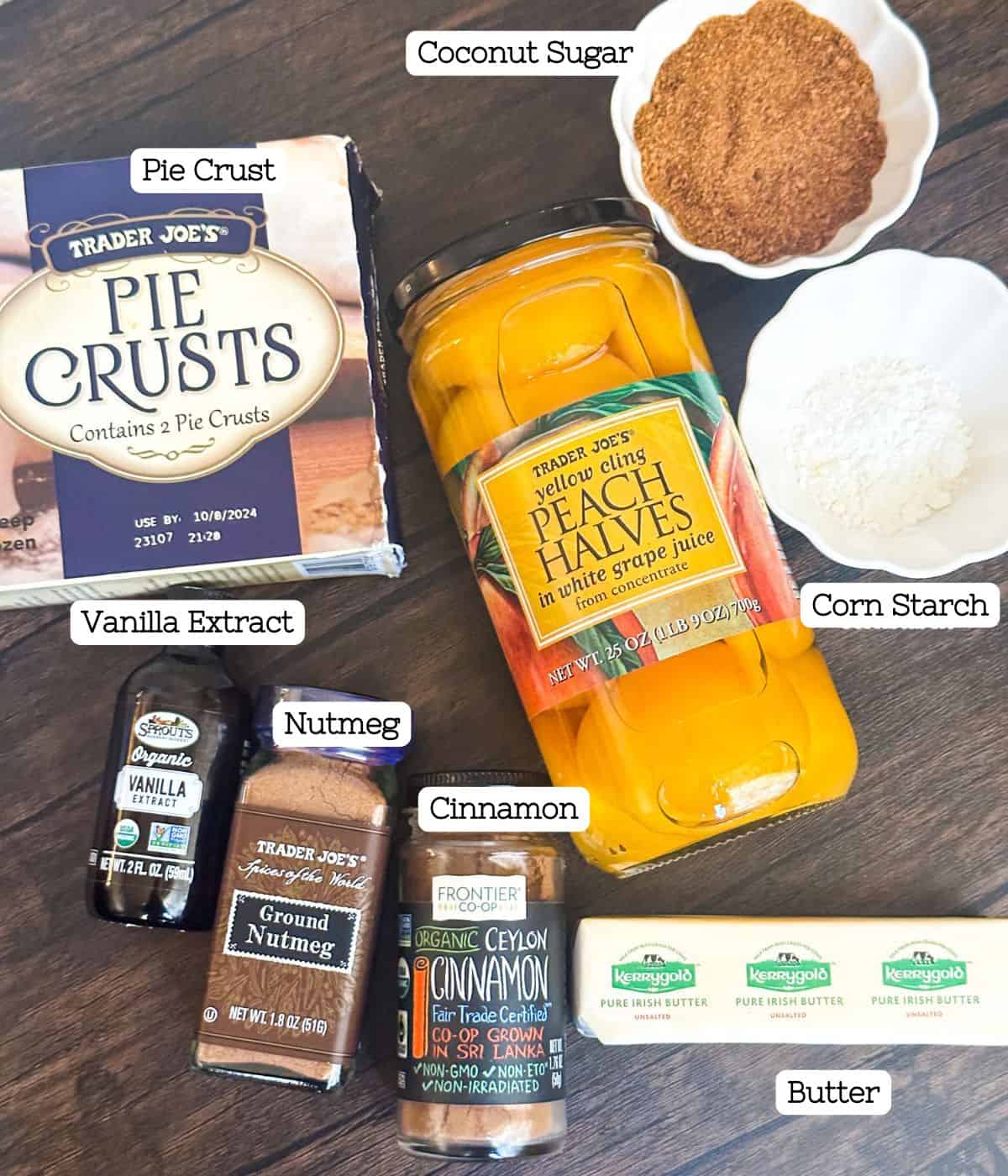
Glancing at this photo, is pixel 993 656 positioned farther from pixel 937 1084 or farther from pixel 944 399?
pixel 937 1084

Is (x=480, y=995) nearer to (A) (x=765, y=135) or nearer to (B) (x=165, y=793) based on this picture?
(B) (x=165, y=793)

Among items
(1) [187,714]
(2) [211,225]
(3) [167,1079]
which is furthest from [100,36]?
(3) [167,1079]

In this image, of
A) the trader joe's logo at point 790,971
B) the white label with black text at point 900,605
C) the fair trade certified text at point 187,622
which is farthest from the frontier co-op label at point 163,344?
the trader joe's logo at point 790,971

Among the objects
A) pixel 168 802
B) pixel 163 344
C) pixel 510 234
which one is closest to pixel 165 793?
pixel 168 802

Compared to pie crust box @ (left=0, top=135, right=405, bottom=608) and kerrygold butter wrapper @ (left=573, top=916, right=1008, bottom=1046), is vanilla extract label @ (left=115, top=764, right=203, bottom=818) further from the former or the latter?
kerrygold butter wrapper @ (left=573, top=916, right=1008, bottom=1046)

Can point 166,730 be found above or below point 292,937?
above

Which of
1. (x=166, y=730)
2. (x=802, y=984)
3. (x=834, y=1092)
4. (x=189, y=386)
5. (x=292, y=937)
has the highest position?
(x=189, y=386)

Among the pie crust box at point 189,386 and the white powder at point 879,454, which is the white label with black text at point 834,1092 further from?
the pie crust box at point 189,386
